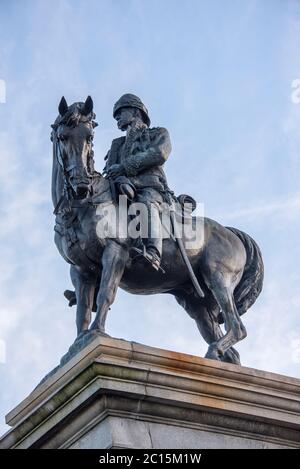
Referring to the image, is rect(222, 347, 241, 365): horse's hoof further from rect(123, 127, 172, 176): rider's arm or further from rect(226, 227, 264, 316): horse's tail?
rect(123, 127, 172, 176): rider's arm

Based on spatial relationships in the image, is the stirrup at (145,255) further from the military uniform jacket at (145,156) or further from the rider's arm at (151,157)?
the rider's arm at (151,157)

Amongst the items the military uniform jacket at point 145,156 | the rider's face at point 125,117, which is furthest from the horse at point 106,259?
the rider's face at point 125,117

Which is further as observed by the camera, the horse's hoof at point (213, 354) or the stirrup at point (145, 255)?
the horse's hoof at point (213, 354)

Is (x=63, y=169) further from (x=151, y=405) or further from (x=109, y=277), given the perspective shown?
(x=151, y=405)

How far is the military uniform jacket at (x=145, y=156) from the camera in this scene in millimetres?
16453

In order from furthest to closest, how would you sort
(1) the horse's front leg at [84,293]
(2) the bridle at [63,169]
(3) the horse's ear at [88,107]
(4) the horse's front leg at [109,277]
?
(1) the horse's front leg at [84,293] < (3) the horse's ear at [88,107] < (2) the bridle at [63,169] < (4) the horse's front leg at [109,277]

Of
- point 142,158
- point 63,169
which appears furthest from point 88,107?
point 142,158

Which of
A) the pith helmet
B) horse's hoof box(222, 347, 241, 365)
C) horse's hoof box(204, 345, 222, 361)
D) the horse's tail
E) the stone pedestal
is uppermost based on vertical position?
the pith helmet

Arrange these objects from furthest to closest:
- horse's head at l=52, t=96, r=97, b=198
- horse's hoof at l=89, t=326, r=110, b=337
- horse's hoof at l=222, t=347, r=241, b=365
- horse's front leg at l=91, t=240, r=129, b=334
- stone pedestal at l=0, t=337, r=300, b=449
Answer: horse's hoof at l=222, t=347, r=241, b=365 < horse's head at l=52, t=96, r=97, b=198 < horse's front leg at l=91, t=240, r=129, b=334 < horse's hoof at l=89, t=326, r=110, b=337 < stone pedestal at l=0, t=337, r=300, b=449

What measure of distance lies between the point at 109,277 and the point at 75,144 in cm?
173

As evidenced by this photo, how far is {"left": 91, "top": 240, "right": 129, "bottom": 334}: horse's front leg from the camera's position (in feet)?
47.6

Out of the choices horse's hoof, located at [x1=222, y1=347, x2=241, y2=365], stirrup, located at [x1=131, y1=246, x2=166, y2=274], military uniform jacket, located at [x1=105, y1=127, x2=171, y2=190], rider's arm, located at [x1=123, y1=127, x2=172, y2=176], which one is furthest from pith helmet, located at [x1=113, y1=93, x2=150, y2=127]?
horse's hoof, located at [x1=222, y1=347, x2=241, y2=365]

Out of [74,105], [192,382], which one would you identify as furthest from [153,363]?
[74,105]
